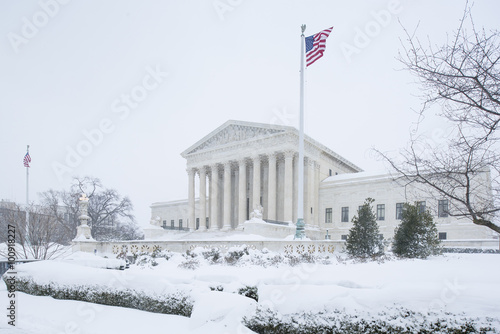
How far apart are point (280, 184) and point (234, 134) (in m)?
8.91

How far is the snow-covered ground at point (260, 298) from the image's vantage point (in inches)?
262

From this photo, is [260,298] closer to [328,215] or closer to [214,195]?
[328,215]

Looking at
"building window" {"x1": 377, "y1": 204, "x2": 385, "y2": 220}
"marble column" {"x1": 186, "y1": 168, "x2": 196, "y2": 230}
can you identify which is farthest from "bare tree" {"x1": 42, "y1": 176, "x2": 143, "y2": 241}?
"building window" {"x1": 377, "y1": 204, "x2": 385, "y2": 220}

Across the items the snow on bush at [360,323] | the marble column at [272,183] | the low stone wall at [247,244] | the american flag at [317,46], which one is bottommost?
the low stone wall at [247,244]

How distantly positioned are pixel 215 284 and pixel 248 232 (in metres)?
25.8

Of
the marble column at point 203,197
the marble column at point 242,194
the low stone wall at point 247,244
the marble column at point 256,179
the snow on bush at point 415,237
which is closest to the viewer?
the snow on bush at point 415,237

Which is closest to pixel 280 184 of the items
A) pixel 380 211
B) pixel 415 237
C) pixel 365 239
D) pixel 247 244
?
pixel 380 211

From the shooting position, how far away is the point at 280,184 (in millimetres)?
49250

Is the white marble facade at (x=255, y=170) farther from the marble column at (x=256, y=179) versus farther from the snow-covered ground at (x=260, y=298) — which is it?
the snow-covered ground at (x=260, y=298)

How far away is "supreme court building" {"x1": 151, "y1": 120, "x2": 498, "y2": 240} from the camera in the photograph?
4403cm

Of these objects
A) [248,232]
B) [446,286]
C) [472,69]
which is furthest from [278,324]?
[248,232]

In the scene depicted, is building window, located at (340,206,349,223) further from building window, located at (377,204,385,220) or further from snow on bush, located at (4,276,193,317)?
snow on bush, located at (4,276,193,317)

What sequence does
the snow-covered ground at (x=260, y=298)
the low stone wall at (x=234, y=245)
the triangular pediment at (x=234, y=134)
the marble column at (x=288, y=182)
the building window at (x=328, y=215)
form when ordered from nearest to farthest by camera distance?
the snow-covered ground at (x=260, y=298)
the low stone wall at (x=234, y=245)
the marble column at (x=288, y=182)
the triangular pediment at (x=234, y=134)
the building window at (x=328, y=215)

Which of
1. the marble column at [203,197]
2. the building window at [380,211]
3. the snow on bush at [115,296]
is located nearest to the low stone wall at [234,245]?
the snow on bush at [115,296]
